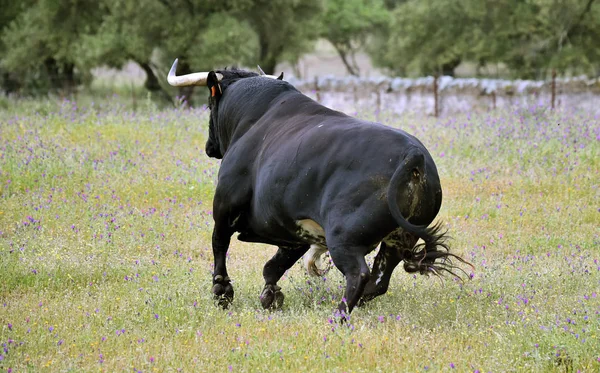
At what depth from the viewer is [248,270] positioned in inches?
316

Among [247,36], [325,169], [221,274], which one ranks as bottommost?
[247,36]

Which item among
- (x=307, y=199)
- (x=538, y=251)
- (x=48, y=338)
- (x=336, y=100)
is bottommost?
(x=336, y=100)

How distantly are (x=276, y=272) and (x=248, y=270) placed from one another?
114 cm

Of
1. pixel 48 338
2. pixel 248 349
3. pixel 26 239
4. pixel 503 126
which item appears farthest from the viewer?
pixel 503 126

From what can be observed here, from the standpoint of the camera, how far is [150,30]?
3259 cm

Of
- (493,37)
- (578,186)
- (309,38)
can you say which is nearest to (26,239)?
(578,186)

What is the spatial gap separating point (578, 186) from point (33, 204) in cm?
677

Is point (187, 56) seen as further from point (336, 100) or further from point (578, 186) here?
point (578, 186)

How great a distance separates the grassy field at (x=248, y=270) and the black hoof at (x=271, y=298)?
4.9 inches

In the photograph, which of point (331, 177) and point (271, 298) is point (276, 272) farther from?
point (331, 177)

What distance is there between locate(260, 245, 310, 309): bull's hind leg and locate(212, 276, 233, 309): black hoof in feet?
0.89

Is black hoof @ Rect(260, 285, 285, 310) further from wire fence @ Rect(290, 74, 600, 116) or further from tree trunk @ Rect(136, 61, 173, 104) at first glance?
tree trunk @ Rect(136, 61, 173, 104)

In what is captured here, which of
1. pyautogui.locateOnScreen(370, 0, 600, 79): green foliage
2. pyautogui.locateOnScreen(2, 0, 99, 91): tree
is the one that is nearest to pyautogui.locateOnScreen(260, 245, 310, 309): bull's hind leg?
pyautogui.locateOnScreen(2, 0, 99, 91): tree

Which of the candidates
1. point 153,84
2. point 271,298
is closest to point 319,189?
point 271,298
